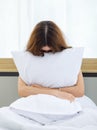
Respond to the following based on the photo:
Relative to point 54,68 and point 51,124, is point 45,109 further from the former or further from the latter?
point 54,68

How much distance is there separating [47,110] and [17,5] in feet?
3.75

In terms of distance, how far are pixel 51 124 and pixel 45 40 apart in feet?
1.76

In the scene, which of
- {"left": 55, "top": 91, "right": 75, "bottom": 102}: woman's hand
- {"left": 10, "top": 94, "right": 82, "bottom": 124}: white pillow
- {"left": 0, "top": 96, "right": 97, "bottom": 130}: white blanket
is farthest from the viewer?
{"left": 55, "top": 91, "right": 75, "bottom": 102}: woman's hand

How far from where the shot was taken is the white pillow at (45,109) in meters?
1.45

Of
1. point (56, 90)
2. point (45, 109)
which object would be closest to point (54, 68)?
point (56, 90)

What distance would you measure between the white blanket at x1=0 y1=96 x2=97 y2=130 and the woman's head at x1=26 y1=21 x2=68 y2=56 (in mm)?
419

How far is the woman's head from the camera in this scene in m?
1.75

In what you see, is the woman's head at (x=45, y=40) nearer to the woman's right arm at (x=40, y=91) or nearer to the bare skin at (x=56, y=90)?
the bare skin at (x=56, y=90)

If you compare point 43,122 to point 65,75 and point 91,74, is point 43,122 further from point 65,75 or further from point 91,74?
point 91,74

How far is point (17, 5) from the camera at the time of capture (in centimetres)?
236

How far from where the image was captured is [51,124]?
143 cm

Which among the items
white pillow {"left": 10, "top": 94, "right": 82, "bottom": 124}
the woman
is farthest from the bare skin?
white pillow {"left": 10, "top": 94, "right": 82, "bottom": 124}

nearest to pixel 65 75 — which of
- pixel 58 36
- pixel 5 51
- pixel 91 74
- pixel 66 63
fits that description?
pixel 66 63

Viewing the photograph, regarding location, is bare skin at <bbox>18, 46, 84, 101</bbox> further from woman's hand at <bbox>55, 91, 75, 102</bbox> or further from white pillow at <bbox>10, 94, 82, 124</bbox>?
white pillow at <bbox>10, 94, 82, 124</bbox>
